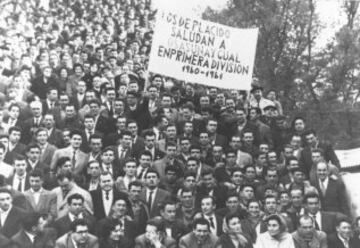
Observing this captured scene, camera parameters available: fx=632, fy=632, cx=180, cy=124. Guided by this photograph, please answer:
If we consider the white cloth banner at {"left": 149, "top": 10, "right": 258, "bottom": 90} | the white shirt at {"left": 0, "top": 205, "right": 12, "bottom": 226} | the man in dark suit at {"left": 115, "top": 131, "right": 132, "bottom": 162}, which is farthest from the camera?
the white cloth banner at {"left": 149, "top": 10, "right": 258, "bottom": 90}

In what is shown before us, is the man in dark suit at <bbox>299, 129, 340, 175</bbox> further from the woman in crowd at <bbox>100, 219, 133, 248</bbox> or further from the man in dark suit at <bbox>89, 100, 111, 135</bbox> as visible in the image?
the woman in crowd at <bbox>100, 219, 133, 248</bbox>

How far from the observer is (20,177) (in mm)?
7113

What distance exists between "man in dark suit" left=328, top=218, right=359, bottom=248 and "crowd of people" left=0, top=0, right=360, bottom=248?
2 centimetres

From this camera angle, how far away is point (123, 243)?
6484 mm

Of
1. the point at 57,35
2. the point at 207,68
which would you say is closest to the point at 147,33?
the point at 57,35

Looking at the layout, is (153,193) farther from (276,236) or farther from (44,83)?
(44,83)

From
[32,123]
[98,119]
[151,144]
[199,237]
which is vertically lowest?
[199,237]

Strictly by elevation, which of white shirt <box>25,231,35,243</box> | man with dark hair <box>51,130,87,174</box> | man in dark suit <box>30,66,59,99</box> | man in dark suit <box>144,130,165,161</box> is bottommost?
white shirt <box>25,231,35,243</box>

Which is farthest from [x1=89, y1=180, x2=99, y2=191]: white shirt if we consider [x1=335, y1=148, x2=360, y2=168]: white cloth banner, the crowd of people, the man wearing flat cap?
the man wearing flat cap

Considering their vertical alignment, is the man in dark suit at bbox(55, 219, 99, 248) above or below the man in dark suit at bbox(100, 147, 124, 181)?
below

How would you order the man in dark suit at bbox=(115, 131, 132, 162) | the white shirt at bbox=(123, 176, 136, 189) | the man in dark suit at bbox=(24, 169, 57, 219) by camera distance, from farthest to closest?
the man in dark suit at bbox=(115, 131, 132, 162) < the white shirt at bbox=(123, 176, 136, 189) < the man in dark suit at bbox=(24, 169, 57, 219)

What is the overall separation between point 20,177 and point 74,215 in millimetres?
852

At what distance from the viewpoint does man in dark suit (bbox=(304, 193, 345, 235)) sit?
22.7ft

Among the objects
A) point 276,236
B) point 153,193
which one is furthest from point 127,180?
point 276,236
